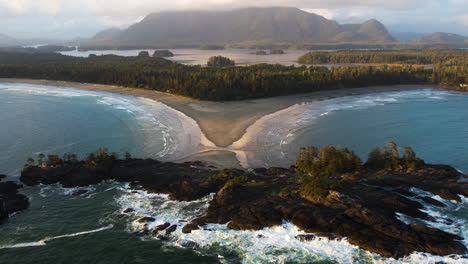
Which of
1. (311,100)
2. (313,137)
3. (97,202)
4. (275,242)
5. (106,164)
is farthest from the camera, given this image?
(311,100)

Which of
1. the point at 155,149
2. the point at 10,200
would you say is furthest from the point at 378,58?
the point at 10,200

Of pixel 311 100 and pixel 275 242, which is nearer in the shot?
pixel 275 242

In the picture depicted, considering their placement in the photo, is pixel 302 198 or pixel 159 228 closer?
pixel 159 228

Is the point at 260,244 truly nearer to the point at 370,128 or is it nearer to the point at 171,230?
the point at 171,230

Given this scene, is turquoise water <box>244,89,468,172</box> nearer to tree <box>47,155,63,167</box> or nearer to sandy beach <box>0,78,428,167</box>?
sandy beach <box>0,78,428,167</box>

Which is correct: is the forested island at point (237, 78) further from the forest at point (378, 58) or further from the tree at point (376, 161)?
the forest at point (378, 58)

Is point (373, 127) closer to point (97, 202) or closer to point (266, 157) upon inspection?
point (266, 157)

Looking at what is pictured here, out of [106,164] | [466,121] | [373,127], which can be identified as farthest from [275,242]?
[466,121]
